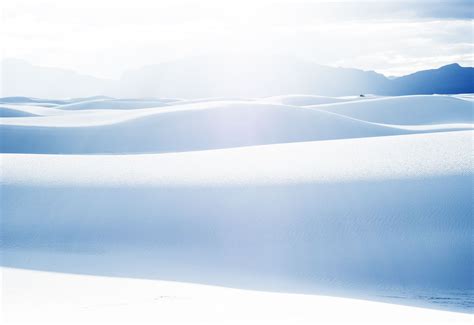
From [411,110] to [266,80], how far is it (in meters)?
105

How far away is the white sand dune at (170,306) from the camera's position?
5.22 meters

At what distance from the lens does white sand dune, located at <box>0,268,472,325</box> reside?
5223 mm

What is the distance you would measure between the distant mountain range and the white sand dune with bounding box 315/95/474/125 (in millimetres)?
95836

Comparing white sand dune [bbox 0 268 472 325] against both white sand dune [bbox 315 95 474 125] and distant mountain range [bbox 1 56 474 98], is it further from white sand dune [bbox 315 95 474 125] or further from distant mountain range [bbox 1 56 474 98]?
distant mountain range [bbox 1 56 474 98]

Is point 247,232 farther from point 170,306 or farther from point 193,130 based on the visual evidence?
point 193,130

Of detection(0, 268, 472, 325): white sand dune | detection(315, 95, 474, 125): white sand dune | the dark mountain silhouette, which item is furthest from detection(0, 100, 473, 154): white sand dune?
the dark mountain silhouette

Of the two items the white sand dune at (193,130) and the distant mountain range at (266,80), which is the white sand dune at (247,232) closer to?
the white sand dune at (193,130)

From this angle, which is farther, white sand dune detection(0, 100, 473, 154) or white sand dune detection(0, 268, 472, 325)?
white sand dune detection(0, 100, 473, 154)

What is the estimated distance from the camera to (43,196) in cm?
984

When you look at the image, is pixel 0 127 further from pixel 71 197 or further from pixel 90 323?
pixel 90 323

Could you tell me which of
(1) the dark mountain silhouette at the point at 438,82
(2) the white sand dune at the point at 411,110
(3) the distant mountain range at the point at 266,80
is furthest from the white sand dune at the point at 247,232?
(1) the dark mountain silhouette at the point at 438,82

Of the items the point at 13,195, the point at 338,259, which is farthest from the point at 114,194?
the point at 338,259

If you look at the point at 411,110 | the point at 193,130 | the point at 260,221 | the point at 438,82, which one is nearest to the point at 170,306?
the point at 260,221

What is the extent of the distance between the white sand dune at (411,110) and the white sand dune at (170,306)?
24.1 metres
